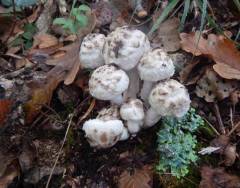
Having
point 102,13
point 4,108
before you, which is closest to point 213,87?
point 102,13

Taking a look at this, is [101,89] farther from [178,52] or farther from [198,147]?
[178,52]

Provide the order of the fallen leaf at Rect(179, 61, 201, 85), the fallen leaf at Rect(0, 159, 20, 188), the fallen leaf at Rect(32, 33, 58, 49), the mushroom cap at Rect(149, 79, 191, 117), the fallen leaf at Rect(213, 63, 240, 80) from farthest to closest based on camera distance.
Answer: the fallen leaf at Rect(32, 33, 58, 49), the fallen leaf at Rect(179, 61, 201, 85), the fallen leaf at Rect(213, 63, 240, 80), the fallen leaf at Rect(0, 159, 20, 188), the mushroom cap at Rect(149, 79, 191, 117)

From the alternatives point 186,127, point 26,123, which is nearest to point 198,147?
point 186,127

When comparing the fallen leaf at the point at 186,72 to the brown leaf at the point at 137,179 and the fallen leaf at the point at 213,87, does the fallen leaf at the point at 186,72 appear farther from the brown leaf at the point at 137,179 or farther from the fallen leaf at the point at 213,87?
the brown leaf at the point at 137,179

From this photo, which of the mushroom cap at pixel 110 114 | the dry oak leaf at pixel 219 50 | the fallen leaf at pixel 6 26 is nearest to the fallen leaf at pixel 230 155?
the dry oak leaf at pixel 219 50

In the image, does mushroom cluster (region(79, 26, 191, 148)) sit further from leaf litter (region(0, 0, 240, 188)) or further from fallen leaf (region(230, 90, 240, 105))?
fallen leaf (region(230, 90, 240, 105))

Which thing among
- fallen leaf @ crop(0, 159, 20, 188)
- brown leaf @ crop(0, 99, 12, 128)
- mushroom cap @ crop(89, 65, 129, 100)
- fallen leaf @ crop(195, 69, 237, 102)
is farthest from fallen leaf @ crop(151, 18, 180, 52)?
fallen leaf @ crop(0, 159, 20, 188)
